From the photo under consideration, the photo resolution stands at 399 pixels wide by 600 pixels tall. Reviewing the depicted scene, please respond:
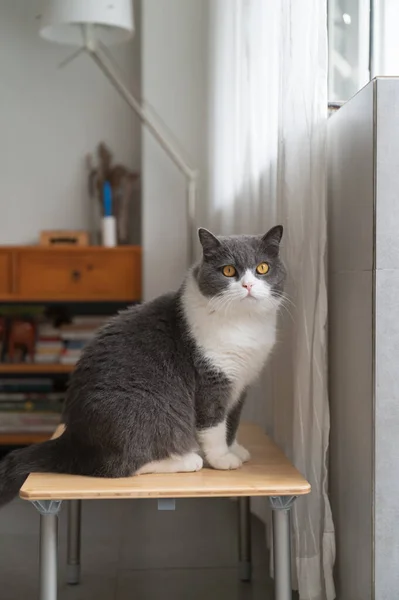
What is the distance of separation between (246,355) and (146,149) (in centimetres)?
198

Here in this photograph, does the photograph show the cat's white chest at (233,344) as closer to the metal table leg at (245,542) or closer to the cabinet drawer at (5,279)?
the metal table leg at (245,542)

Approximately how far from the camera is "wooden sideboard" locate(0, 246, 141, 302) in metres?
3.36

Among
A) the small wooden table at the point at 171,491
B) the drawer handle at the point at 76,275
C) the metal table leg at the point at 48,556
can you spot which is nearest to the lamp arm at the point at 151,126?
the drawer handle at the point at 76,275

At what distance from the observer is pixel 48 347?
3490 mm

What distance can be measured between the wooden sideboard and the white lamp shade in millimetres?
877

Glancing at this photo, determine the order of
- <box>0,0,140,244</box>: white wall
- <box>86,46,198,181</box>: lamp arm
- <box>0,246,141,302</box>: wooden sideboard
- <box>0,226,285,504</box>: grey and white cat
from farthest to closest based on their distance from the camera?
<box>0,0,140,244</box>: white wall, <box>0,246,141,302</box>: wooden sideboard, <box>86,46,198,181</box>: lamp arm, <box>0,226,285,504</box>: grey and white cat

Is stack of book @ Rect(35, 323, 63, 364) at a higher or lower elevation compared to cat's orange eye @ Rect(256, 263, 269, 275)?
lower

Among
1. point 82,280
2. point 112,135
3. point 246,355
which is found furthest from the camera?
point 112,135

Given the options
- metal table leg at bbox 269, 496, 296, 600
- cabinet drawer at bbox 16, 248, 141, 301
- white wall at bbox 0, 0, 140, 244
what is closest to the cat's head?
metal table leg at bbox 269, 496, 296, 600

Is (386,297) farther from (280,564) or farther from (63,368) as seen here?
(63,368)

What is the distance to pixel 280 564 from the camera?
1.51m

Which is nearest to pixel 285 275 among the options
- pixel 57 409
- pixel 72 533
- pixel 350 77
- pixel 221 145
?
pixel 350 77

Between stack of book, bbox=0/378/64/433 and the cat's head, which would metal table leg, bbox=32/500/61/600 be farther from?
stack of book, bbox=0/378/64/433

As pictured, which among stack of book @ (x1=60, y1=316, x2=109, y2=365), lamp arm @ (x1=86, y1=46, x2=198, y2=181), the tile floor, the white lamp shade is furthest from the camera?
stack of book @ (x1=60, y1=316, x2=109, y2=365)
